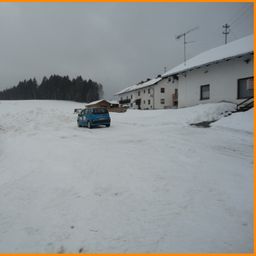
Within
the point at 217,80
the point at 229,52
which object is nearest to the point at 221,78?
the point at 217,80

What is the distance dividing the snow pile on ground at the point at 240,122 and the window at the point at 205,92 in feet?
21.9

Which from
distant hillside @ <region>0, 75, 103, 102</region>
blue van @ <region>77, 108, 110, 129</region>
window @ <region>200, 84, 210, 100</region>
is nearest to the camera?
blue van @ <region>77, 108, 110, 129</region>

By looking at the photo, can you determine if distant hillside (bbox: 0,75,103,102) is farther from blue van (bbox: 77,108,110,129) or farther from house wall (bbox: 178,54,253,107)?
blue van (bbox: 77,108,110,129)

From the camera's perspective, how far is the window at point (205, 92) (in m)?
18.3

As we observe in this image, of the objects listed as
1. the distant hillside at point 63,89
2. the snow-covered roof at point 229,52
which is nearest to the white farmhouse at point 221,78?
the snow-covered roof at point 229,52

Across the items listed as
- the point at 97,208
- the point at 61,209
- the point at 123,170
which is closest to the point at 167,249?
the point at 97,208

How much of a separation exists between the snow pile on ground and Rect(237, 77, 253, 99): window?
400cm

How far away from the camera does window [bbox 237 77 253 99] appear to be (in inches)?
585

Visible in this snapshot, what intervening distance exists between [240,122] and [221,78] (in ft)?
24.3

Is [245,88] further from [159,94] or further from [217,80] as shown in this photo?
[159,94]

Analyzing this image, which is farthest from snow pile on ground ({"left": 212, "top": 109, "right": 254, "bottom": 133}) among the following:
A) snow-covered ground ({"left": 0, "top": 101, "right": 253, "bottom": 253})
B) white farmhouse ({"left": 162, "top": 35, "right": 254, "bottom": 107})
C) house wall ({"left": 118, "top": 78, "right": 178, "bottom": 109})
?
house wall ({"left": 118, "top": 78, "right": 178, "bottom": 109})

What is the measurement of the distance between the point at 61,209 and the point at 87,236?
3.10ft

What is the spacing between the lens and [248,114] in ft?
38.3

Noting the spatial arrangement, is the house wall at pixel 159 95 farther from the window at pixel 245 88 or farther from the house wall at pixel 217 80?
the window at pixel 245 88
